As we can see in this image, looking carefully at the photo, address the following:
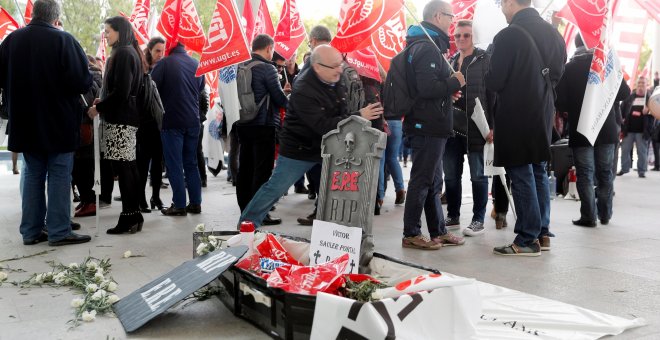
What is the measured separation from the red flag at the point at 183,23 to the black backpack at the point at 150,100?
43.0 inches

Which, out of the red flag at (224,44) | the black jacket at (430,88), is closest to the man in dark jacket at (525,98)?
the black jacket at (430,88)

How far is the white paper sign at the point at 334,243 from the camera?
4.23m

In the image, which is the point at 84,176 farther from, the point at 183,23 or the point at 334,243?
the point at 334,243

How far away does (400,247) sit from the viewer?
6.07m

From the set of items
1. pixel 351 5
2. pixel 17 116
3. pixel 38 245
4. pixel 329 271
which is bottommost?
pixel 38 245

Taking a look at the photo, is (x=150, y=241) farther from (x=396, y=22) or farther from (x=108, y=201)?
(x=396, y=22)

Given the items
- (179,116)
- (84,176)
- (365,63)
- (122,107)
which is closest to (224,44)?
(179,116)

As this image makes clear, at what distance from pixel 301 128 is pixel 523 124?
69.5 inches

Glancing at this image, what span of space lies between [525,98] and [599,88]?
172cm

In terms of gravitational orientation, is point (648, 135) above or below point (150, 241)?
above

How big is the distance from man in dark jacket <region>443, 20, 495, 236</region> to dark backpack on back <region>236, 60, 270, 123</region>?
6.48 ft

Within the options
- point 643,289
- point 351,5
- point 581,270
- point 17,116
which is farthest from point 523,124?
point 17,116

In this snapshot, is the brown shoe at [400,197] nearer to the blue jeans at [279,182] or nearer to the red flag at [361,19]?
the red flag at [361,19]

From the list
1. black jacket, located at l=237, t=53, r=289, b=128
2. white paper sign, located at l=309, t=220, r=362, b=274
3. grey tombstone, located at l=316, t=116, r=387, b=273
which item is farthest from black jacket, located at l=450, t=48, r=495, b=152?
white paper sign, located at l=309, t=220, r=362, b=274
